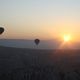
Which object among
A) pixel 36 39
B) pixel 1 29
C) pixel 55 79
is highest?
pixel 36 39

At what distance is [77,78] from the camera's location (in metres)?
45.0

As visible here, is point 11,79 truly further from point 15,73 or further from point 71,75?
point 71,75

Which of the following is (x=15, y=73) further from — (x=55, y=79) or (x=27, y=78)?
(x=55, y=79)

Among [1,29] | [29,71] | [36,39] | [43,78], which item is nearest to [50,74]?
[43,78]

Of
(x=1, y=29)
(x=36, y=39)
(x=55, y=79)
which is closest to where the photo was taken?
(x=55, y=79)

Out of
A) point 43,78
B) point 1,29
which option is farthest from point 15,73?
point 1,29

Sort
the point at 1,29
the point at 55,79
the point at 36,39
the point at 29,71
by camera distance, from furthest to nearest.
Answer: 1. the point at 36,39
2. the point at 1,29
3. the point at 29,71
4. the point at 55,79

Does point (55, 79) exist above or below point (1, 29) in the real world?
below

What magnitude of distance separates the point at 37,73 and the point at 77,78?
18.7ft

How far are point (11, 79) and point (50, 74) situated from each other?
5.52 meters

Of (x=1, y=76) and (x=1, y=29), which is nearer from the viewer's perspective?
(x=1, y=76)

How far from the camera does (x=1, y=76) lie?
46594mm

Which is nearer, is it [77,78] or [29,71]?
[77,78]

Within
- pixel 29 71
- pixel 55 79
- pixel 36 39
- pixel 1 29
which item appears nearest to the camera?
pixel 55 79
